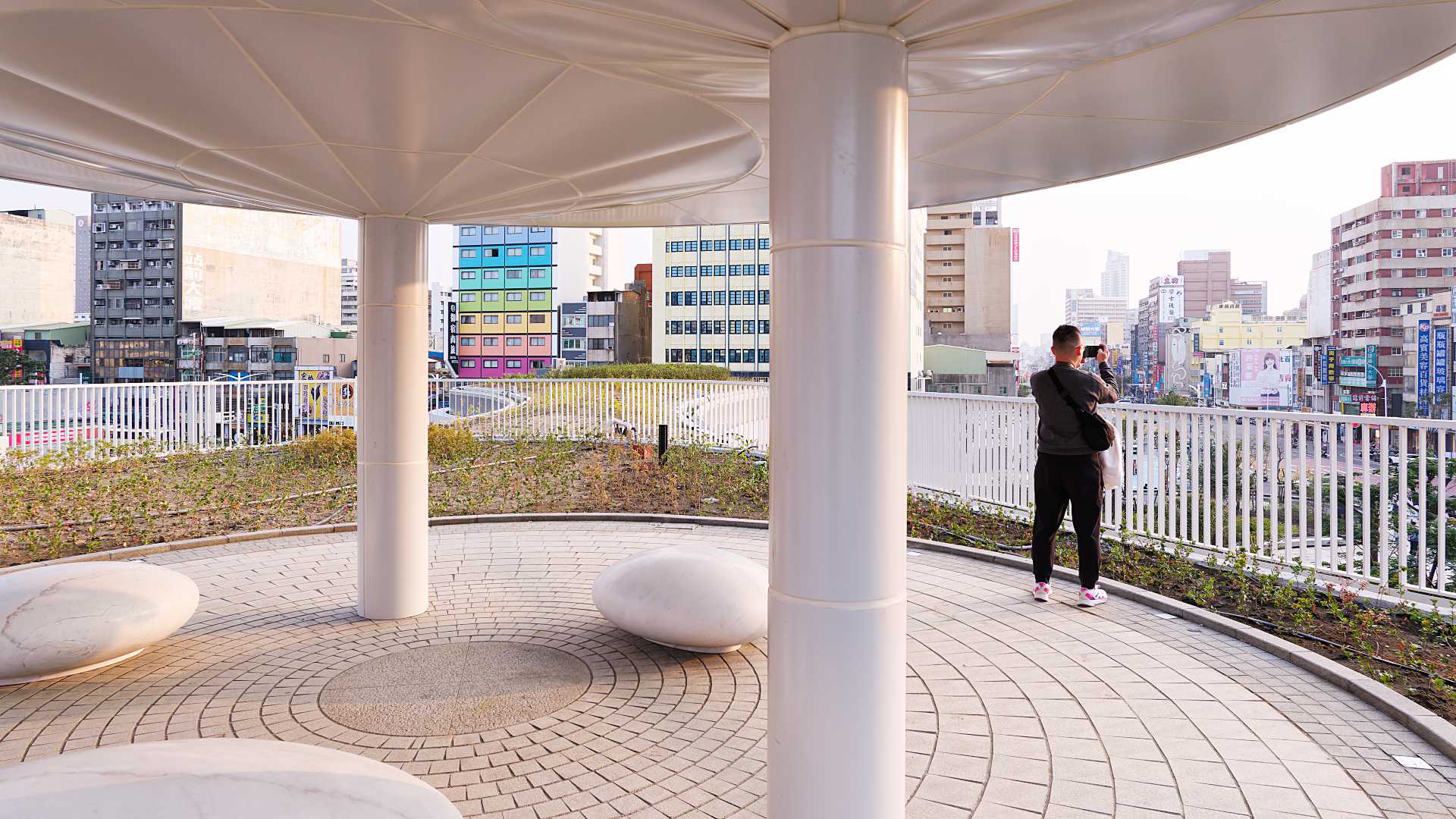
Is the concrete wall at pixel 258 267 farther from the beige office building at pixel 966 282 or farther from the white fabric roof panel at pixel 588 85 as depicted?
the white fabric roof panel at pixel 588 85

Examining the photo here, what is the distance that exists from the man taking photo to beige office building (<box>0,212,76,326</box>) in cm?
13128

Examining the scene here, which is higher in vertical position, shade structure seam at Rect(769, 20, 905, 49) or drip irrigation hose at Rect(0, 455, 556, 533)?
shade structure seam at Rect(769, 20, 905, 49)

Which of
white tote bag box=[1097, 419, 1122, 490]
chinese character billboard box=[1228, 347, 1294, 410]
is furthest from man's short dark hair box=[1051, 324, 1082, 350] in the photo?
chinese character billboard box=[1228, 347, 1294, 410]

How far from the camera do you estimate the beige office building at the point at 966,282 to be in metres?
122

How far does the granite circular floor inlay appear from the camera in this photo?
515 cm

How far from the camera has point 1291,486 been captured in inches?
322

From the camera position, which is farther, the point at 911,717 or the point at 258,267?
the point at 258,267

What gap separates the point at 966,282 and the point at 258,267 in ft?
310

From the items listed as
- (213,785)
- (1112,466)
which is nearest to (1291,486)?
(1112,466)

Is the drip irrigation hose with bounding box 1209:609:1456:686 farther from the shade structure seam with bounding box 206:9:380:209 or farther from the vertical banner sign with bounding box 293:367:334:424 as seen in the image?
the vertical banner sign with bounding box 293:367:334:424

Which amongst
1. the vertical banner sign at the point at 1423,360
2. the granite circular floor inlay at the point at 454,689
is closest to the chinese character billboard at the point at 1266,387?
the vertical banner sign at the point at 1423,360

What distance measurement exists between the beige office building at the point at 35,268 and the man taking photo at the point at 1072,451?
5168 inches

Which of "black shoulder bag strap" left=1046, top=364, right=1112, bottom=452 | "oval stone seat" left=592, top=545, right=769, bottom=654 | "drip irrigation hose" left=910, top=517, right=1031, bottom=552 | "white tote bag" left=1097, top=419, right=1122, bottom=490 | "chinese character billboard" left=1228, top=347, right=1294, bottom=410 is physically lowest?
"drip irrigation hose" left=910, top=517, right=1031, bottom=552

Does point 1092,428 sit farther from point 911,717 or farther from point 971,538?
point 971,538
